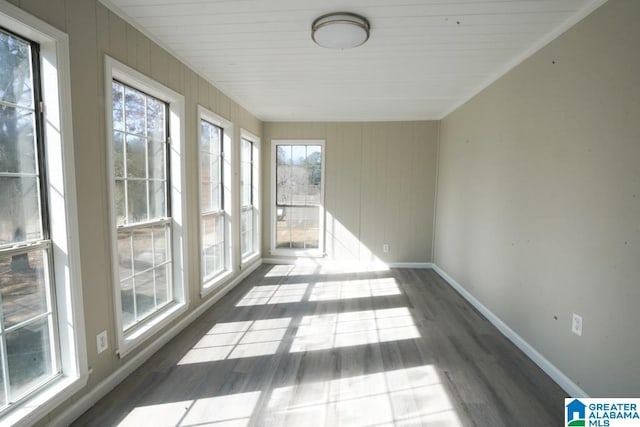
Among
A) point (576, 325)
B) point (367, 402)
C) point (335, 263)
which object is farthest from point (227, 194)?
point (576, 325)

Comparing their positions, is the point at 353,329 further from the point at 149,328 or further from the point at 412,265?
the point at 412,265

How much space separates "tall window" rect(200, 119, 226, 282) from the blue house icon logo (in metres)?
3.19

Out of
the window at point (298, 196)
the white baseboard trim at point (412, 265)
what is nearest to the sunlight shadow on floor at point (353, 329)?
the white baseboard trim at point (412, 265)

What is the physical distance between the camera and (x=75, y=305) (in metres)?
1.65

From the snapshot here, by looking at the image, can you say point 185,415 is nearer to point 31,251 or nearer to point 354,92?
point 31,251

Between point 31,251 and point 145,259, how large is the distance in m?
0.88

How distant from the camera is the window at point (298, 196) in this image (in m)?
5.12

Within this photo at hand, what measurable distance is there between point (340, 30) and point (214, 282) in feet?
9.40

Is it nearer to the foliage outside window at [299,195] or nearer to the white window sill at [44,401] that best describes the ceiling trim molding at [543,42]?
the foliage outside window at [299,195]

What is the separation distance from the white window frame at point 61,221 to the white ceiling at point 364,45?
24.1 inches

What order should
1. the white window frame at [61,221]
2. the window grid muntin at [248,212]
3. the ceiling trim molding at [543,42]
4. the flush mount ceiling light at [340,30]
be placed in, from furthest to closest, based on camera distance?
the window grid muntin at [248,212], the flush mount ceiling light at [340,30], the ceiling trim molding at [543,42], the white window frame at [61,221]

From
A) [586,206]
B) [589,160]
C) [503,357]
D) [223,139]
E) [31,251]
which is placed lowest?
[503,357]

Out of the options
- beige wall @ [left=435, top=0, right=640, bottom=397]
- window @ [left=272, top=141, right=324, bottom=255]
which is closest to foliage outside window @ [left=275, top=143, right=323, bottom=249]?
window @ [left=272, top=141, right=324, bottom=255]

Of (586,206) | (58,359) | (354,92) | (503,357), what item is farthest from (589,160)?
(58,359)
